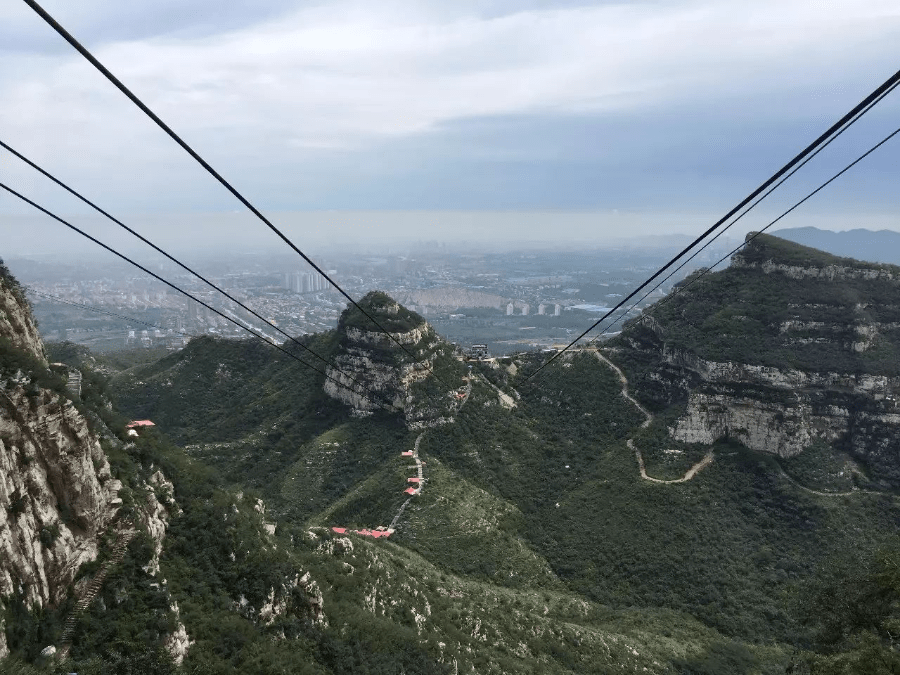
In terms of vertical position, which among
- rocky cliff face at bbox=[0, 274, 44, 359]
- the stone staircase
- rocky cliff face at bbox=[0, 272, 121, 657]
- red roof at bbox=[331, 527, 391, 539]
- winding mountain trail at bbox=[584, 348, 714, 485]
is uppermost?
rocky cliff face at bbox=[0, 274, 44, 359]

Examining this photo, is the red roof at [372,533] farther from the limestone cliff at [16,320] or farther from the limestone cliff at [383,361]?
the limestone cliff at [16,320]

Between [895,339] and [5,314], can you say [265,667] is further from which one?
[895,339]

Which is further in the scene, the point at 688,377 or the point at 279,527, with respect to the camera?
the point at 688,377

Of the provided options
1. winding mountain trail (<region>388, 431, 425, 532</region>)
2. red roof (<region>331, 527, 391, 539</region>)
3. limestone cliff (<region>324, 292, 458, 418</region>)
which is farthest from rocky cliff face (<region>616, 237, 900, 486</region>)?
red roof (<region>331, 527, 391, 539</region>)

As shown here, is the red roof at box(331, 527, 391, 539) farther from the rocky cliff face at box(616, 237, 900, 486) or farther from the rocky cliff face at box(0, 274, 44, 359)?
the rocky cliff face at box(616, 237, 900, 486)

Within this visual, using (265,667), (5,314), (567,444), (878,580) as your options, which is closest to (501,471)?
(567,444)

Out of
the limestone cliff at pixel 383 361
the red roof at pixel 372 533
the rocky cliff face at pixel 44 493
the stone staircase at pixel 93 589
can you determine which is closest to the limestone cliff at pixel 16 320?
the rocky cliff face at pixel 44 493
